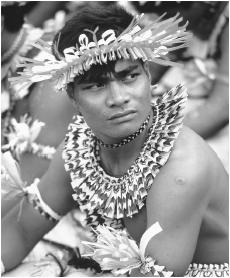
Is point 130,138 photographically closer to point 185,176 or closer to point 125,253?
point 185,176

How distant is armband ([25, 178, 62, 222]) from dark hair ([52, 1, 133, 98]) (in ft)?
2.16

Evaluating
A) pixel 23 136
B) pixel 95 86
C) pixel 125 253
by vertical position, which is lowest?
pixel 125 253

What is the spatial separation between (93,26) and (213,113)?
1498 millimetres

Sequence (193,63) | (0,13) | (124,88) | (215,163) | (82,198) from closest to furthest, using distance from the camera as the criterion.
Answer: (124,88)
(215,163)
(82,198)
(0,13)
(193,63)

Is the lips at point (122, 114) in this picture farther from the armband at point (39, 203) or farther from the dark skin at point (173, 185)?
the armband at point (39, 203)

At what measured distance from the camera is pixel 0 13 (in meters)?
3.09

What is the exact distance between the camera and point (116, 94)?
1.78 m

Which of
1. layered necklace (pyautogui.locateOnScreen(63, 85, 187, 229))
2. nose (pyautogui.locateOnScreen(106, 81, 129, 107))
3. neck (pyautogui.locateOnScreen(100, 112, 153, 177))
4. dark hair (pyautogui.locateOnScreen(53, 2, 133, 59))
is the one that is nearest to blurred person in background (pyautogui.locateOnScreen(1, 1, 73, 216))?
layered necklace (pyautogui.locateOnScreen(63, 85, 187, 229))

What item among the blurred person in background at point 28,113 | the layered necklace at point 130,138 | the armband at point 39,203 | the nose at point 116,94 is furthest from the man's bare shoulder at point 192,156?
the blurred person in background at point 28,113

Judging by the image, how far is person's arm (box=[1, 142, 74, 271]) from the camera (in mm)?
2305

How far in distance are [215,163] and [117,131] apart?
1.21 feet

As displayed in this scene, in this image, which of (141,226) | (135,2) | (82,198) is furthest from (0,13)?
(141,226)

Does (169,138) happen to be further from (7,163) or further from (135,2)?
(135,2)

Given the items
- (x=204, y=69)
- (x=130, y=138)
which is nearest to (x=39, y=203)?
(x=130, y=138)
